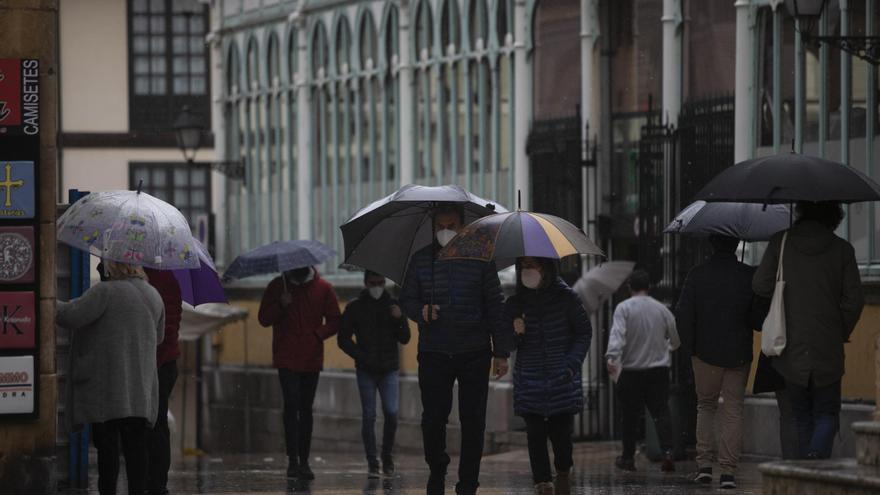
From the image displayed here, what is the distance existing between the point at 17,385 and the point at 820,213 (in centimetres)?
510

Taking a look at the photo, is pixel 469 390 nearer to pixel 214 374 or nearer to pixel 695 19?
pixel 695 19

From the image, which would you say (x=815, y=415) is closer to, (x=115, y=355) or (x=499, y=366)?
(x=499, y=366)

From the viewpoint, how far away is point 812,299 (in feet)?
43.9

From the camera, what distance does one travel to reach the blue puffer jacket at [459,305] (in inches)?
528

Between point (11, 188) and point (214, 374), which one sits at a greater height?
point (11, 188)

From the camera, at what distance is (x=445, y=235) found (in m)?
13.8

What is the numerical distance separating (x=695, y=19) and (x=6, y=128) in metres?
8.65

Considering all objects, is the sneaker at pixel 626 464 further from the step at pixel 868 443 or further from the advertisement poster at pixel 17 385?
the step at pixel 868 443

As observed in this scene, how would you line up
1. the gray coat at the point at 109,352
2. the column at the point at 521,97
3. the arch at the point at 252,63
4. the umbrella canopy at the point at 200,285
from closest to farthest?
the gray coat at the point at 109,352, the umbrella canopy at the point at 200,285, the column at the point at 521,97, the arch at the point at 252,63

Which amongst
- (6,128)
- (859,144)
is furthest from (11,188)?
(859,144)

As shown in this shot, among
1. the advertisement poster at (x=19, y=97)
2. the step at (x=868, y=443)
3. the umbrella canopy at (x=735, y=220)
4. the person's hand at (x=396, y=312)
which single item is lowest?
the step at (x=868, y=443)

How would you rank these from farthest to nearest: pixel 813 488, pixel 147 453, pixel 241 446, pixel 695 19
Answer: pixel 241 446 → pixel 695 19 → pixel 147 453 → pixel 813 488

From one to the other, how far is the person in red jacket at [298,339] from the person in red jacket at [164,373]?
129 inches

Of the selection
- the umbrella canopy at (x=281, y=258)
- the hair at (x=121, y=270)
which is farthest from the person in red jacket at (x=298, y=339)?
the hair at (x=121, y=270)
